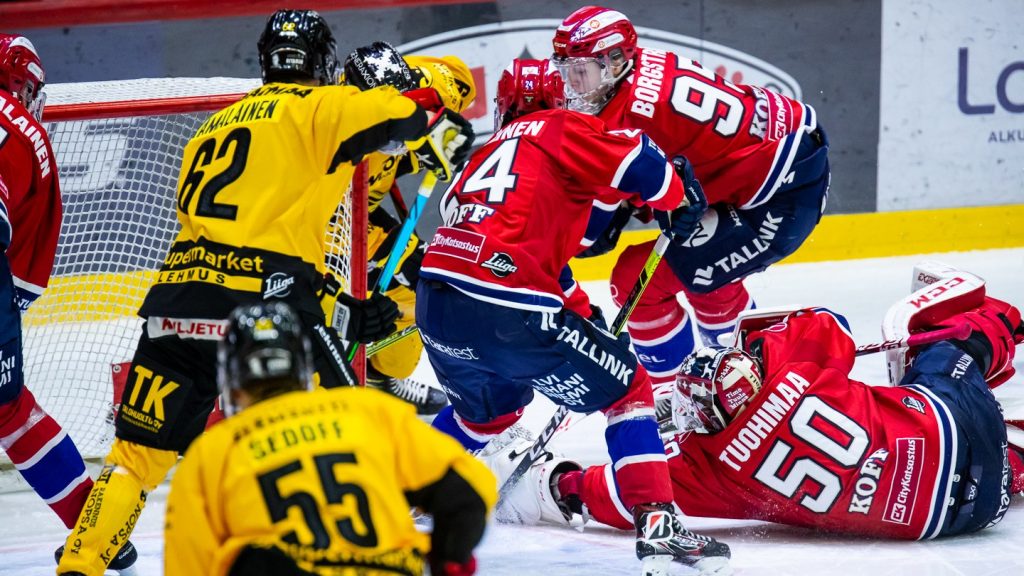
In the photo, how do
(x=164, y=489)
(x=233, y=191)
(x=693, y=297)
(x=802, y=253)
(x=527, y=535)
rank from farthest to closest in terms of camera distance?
(x=802, y=253)
(x=693, y=297)
(x=164, y=489)
(x=527, y=535)
(x=233, y=191)

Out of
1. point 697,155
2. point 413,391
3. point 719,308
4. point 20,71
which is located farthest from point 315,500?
point 413,391

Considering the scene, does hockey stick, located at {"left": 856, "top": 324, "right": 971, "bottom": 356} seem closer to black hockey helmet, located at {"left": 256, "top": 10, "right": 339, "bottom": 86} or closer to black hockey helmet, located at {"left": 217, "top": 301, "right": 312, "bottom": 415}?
black hockey helmet, located at {"left": 256, "top": 10, "right": 339, "bottom": 86}

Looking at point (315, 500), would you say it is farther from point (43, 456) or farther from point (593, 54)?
point (593, 54)

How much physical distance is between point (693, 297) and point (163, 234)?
1.75 metres

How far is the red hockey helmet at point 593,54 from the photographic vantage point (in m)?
3.79

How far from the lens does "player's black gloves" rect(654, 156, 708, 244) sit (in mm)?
3318

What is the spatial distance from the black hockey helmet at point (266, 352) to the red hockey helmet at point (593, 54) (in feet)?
6.69

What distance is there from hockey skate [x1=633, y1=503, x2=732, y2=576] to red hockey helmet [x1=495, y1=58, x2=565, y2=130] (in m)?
1.00

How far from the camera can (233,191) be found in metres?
2.87

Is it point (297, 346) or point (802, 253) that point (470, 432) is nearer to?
point (297, 346)

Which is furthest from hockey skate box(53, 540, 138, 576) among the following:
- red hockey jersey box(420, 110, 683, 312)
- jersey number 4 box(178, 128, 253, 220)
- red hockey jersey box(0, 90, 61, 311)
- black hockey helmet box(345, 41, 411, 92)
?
black hockey helmet box(345, 41, 411, 92)

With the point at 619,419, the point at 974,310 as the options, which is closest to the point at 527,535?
the point at 619,419

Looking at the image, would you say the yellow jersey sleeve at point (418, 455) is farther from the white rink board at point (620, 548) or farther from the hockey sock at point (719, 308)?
the hockey sock at point (719, 308)

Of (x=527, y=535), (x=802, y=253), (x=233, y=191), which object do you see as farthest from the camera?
(x=802, y=253)
